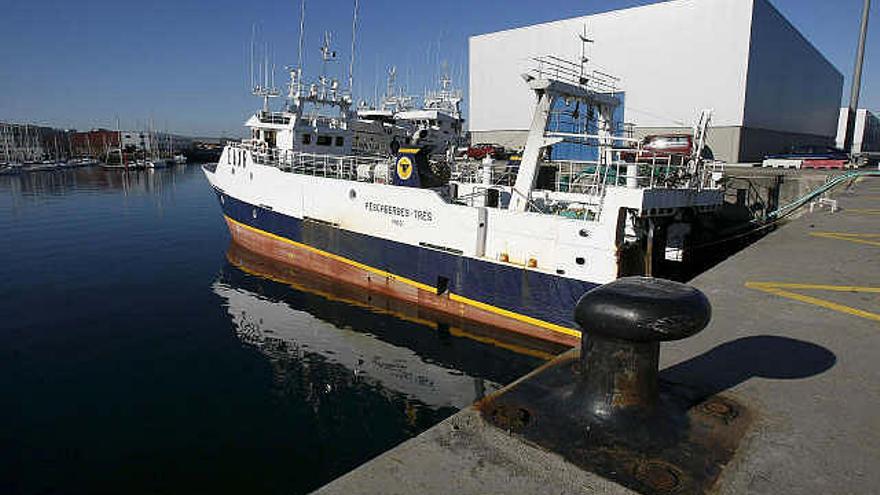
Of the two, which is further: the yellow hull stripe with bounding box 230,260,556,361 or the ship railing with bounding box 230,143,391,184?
the ship railing with bounding box 230,143,391,184

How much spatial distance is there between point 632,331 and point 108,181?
7848cm

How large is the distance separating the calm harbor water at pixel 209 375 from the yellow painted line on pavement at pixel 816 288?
19.5 ft

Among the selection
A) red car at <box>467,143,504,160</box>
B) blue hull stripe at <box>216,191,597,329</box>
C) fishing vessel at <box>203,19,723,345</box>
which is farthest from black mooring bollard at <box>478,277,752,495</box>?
red car at <box>467,143,504,160</box>

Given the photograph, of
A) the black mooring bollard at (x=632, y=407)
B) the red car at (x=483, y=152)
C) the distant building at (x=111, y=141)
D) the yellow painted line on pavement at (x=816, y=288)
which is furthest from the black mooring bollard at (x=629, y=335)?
the distant building at (x=111, y=141)

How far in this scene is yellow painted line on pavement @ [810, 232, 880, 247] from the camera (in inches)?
418

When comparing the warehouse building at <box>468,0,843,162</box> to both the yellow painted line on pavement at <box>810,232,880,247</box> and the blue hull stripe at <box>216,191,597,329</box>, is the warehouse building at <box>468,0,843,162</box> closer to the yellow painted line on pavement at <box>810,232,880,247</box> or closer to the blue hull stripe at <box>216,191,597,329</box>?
the yellow painted line on pavement at <box>810,232,880,247</box>

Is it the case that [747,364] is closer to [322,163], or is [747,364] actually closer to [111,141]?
[322,163]

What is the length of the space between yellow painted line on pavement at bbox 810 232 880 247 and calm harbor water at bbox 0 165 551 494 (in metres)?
7.44

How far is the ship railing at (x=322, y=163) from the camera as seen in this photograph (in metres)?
17.9

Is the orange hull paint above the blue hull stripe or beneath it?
beneath

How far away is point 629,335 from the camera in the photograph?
11.1 feet

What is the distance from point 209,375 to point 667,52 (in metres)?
42.7

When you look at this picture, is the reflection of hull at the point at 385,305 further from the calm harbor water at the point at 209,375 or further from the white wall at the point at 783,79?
the white wall at the point at 783,79

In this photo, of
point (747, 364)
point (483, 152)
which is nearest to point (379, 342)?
point (747, 364)
